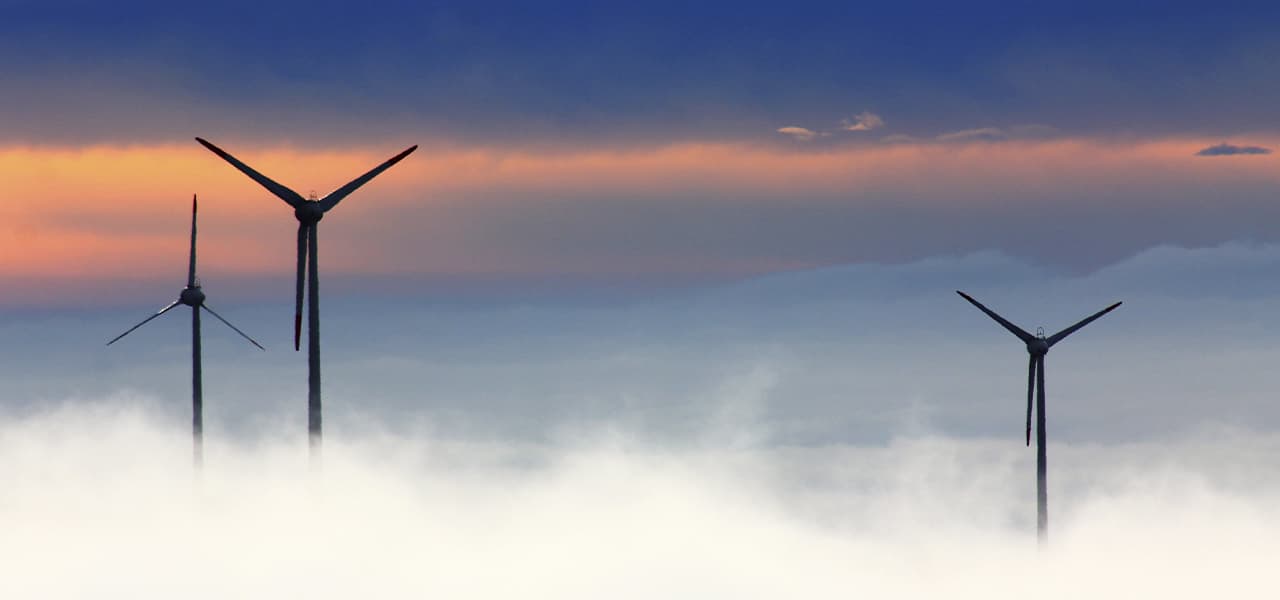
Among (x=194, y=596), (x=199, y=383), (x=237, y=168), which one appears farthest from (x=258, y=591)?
(x=237, y=168)

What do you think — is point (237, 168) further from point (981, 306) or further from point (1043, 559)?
point (1043, 559)

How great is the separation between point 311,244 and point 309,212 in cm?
234

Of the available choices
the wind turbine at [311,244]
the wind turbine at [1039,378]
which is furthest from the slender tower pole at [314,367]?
the wind turbine at [1039,378]

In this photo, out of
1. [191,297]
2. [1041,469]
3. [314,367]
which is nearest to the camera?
[314,367]

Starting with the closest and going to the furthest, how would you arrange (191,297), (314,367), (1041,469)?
(314,367), (1041,469), (191,297)

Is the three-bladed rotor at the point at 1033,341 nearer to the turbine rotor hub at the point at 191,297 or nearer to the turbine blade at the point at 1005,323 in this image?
the turbine blade at the point at 1005,323

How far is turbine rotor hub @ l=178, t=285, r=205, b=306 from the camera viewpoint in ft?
549

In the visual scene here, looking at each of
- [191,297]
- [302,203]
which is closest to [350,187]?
[302,203]

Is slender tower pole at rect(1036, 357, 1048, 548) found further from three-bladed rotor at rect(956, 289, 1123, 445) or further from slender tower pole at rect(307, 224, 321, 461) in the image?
slender tower pole at rect(307, 224, 321, 461)

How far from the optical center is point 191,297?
550 feet

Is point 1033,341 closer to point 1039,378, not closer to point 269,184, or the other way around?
point 1039,378

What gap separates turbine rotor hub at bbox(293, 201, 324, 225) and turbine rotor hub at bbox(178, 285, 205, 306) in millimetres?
51540

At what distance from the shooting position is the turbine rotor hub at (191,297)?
16738 cm

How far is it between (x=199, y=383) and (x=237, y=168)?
48347 mm
